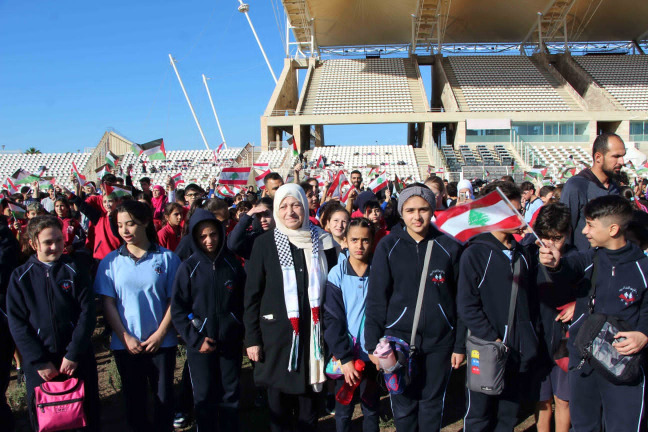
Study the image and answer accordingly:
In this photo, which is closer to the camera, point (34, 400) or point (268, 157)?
point (34, 400)

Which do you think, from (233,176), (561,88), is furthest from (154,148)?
(561,88)

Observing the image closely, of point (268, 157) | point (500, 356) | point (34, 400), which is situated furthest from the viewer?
point (268, 157)

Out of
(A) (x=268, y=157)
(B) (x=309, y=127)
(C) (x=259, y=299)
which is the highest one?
(B) (x=309, y=127)

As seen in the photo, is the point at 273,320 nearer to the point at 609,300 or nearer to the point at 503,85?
the point at 609,300

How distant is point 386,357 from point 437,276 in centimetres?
59

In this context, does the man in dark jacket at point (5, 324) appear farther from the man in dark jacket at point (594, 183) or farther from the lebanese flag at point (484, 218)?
the man in dark jacket at point (594, 183)

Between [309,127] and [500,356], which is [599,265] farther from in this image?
[309,127]

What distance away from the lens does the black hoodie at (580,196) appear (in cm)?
363

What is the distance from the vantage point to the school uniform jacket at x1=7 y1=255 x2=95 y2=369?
3146mm

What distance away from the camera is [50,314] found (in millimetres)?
3207

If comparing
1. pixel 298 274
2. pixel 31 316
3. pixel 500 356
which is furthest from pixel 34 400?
pixel 500 356

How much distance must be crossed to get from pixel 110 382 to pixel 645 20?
51.1 m

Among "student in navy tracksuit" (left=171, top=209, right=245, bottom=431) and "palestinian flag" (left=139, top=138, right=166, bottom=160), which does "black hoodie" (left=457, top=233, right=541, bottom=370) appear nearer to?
"student in navy tracksuit" (left=171, top=209, right=245, bottom=431)

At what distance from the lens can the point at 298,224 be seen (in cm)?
342
